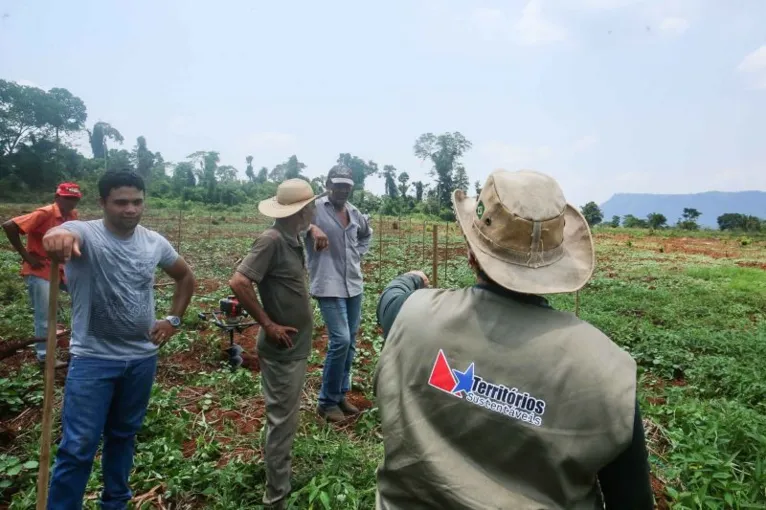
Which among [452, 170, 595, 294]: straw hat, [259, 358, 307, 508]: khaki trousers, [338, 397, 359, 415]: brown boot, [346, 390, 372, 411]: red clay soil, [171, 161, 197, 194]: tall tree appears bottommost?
[346, 390, 372, 411]: red clay soil

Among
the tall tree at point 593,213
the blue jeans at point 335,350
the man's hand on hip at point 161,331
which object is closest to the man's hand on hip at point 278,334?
the man's hand on hip at point 161,331

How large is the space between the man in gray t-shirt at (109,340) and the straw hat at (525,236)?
5.93 feet

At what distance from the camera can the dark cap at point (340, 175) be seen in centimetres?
367

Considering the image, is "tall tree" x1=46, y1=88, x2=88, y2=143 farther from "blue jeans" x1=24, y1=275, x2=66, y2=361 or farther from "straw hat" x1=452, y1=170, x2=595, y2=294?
A: "straw hat" x1=452, y1=170, x2=595, y2=294

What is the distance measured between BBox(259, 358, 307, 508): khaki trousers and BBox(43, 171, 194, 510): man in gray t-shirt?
61 cm

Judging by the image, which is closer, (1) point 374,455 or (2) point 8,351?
(1) point 374,455

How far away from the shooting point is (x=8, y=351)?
356 centimetres

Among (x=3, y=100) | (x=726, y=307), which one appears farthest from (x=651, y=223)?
(x=3, y=100)

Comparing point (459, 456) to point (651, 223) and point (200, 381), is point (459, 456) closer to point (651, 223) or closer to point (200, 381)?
point (200, 381)

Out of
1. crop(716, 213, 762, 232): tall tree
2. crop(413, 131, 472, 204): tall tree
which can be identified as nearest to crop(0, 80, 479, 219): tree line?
A: crop(413, 131, 472, 204): tall tree

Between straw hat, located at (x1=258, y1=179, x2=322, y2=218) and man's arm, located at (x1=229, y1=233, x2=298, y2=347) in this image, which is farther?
straw hat, located at (x1=258, y1=179, x2=322, y2=218)

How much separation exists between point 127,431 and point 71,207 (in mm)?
2716

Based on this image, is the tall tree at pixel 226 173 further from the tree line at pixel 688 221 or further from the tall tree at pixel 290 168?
the tree line at pixel 688 221

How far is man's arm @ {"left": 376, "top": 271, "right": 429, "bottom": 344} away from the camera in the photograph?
4.44 ft
